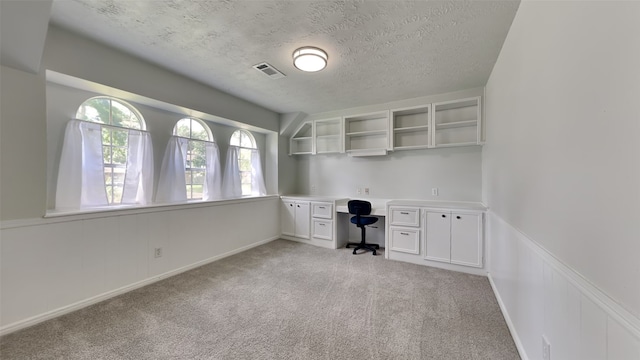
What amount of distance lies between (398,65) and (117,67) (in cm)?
313

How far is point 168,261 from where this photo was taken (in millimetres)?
3047

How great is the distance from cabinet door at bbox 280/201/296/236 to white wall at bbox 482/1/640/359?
358cm

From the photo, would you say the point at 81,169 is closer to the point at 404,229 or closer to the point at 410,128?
the point at 404,229

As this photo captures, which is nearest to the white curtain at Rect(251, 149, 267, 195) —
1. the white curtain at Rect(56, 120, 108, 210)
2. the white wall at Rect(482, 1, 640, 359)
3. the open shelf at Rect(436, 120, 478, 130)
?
the white curtain at Rect(56, 120, 108, 210)

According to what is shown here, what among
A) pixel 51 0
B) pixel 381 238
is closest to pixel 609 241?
pixel 51 0

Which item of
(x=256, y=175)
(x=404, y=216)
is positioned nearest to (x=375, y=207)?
(x=404, y=216)

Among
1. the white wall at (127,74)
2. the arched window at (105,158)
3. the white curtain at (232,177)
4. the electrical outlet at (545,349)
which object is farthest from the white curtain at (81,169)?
the electrical outlet at (545,349)

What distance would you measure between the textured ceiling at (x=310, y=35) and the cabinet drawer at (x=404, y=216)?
1837 millimetres

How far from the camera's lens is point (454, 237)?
10.6 ft

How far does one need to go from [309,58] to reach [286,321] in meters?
2.55

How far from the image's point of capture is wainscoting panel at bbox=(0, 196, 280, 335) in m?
1.96

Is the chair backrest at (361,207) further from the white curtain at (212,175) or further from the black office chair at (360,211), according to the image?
the white curtain at (212,175)

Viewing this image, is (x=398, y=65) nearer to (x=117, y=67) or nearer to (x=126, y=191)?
(x=117, y=67)

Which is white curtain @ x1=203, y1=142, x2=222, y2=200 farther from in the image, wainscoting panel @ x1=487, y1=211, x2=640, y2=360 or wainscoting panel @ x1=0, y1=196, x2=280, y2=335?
wainscoting panel @ x1=487, y1=211, x2=640, y2=360
